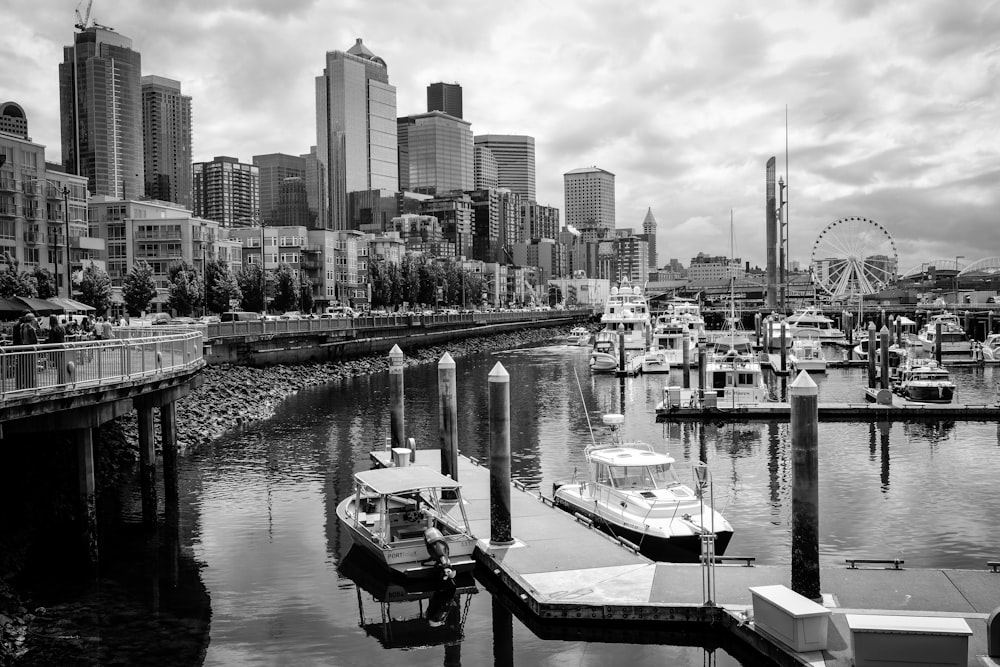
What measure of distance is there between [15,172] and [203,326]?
44356 millimetres

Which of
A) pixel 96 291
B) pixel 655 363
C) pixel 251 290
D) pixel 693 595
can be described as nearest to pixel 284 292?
pixel 251 290

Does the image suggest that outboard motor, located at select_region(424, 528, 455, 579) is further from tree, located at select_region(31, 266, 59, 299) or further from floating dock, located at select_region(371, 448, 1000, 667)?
tree, located at select_region(31, 266, 59, 299)

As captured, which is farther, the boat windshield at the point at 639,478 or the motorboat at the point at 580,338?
the motorboat at the point at 580,338

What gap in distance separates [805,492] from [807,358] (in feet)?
240

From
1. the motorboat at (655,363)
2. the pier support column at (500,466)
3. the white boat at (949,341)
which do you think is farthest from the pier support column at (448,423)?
the white boat at (949,341)

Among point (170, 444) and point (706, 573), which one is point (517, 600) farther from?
point (170, 444)

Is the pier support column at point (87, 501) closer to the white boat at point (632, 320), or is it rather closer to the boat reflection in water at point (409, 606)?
the boat reflection in water at point (409, 606)

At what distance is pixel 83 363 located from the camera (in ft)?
90.3

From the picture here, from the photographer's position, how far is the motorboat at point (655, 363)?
304ft

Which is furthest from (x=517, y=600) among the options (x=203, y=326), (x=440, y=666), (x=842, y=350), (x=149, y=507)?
(x=842, y=350)

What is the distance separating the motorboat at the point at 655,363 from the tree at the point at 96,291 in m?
53.9

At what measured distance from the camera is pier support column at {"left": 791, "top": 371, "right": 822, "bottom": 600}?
2141 cm

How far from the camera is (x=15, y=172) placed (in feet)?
315

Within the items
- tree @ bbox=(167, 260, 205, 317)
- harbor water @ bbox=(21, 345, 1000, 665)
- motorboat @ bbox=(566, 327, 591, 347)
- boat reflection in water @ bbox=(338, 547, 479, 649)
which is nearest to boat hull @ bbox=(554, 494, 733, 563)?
harbor water @ bbox=(21, 345, 1000, 665)
